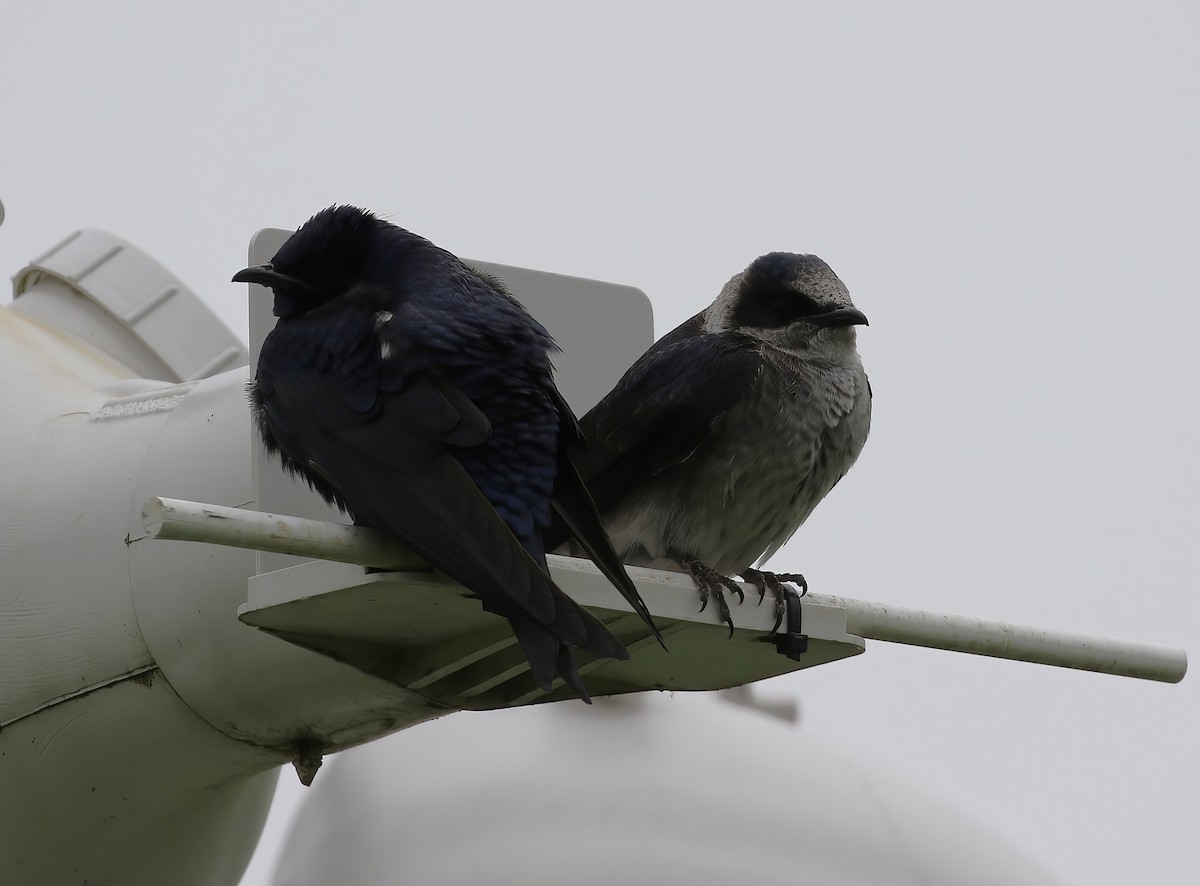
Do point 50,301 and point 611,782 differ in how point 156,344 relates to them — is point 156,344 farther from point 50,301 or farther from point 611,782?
point 611,782

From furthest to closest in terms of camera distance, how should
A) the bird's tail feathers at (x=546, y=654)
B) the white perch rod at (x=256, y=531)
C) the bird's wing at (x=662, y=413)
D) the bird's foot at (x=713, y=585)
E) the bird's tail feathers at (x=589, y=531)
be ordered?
the bird's wing at (x=662, y=413), the bird's foot at (x=713, y=585), the bird's tail feathers at (x=589, y=531), the bird's tail feathers at (x=546, y=654), the white perch rod at (x=256, y=531)

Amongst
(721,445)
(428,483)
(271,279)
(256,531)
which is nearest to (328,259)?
(271,279)

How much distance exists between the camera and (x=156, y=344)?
15.3 feet

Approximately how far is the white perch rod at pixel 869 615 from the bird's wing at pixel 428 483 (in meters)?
0.07

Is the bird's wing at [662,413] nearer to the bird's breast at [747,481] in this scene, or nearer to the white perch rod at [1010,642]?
the bird's breast at [747,481]

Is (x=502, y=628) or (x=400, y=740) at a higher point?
(x=502, y=628)

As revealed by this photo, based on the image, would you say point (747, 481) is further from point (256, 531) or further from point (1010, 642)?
point (256, 531)

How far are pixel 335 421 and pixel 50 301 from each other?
225 centimetres

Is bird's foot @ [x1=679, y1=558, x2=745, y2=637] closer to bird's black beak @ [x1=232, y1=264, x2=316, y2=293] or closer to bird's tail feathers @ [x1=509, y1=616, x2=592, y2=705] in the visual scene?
bird's tail feathers @ [x1=509, y1=616, x2=592, y2=705]

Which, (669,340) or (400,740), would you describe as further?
(400,740)

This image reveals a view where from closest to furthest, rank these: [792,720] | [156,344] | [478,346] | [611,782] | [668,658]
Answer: [478,346] < [668,658] < [156,344] < [611,782] < [792,720]

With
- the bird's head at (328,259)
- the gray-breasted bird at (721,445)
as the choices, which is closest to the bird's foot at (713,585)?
the gray-breasted bird at (721,445)

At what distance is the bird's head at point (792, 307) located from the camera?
11.8 feet

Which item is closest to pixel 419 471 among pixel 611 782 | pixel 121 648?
pixel 121 648
